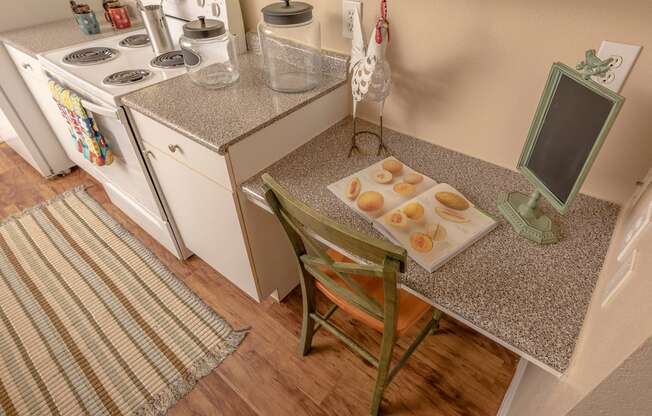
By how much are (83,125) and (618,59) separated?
1.84 m

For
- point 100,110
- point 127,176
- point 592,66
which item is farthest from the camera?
point 127,176

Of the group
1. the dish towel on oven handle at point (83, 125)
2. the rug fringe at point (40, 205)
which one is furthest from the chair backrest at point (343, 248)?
the rug fringe at point (40, 205)

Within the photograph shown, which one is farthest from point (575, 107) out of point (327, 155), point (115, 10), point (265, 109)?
point (115, 10)

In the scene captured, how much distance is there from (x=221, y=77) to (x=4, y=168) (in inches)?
83.4

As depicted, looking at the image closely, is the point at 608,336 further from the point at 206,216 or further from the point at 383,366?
the point at 206,216

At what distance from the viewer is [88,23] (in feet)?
6.10

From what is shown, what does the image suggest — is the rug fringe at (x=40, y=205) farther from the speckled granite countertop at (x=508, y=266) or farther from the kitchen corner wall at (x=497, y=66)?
the kitchen corner wall at (x=497, y=66)

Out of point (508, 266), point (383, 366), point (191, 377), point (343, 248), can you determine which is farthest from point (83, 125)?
point (508, 266)

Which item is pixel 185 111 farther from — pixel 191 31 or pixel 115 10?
pixel 115 10

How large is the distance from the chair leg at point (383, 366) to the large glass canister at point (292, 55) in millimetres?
882

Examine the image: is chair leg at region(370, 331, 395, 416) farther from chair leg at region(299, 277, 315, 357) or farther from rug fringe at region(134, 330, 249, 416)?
rug fringe at region(134, 330, 249, 416)

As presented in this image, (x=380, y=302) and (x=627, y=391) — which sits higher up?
(x=627, y=391)

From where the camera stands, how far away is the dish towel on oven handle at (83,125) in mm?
1517

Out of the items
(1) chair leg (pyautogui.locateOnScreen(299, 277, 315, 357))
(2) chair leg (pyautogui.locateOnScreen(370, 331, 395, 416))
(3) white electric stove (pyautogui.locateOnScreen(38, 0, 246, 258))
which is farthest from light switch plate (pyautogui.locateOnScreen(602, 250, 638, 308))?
(3) white electric stove (pyautogui.locateOnScreen(38, 0, 246, 258))
